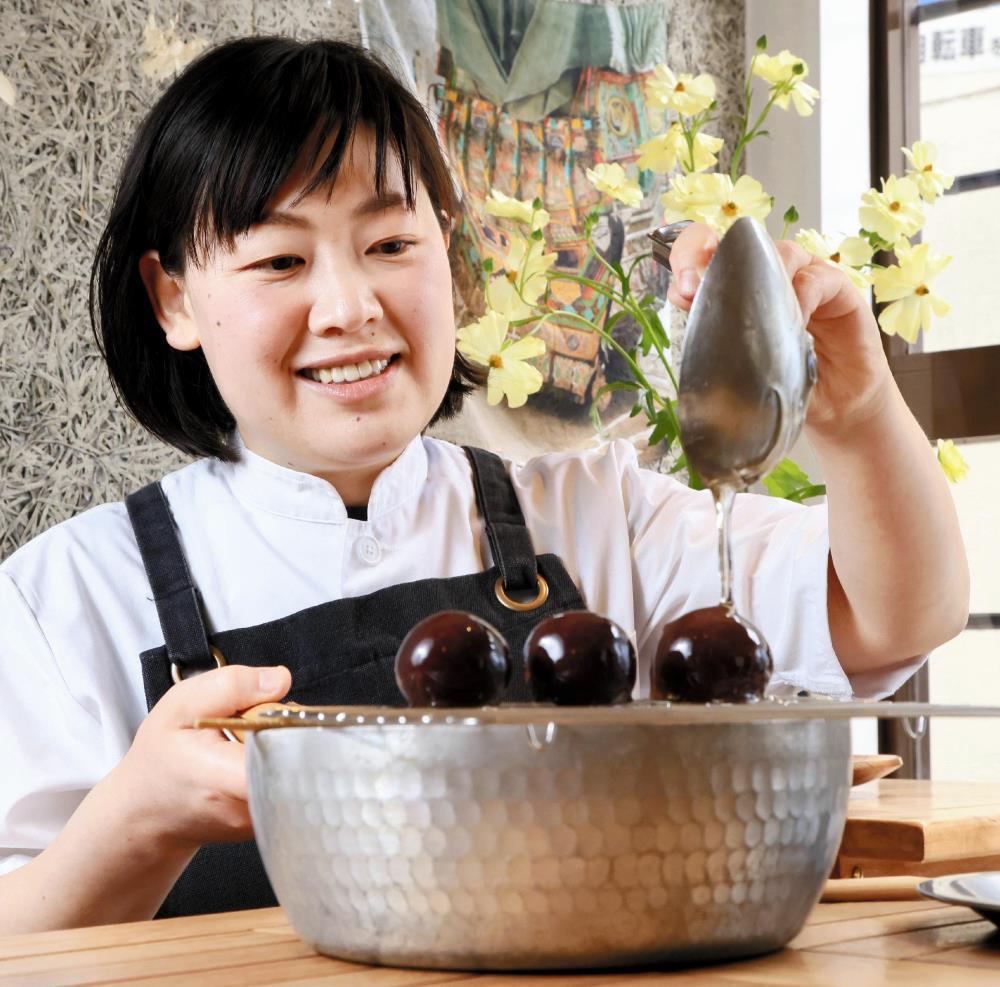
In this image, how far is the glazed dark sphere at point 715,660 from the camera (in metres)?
0.47

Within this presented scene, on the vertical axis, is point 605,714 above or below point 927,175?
below

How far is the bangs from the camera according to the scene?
1.02 meters

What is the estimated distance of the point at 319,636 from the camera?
1043mm

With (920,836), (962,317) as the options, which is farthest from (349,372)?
(962,317)

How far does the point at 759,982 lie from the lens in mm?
409

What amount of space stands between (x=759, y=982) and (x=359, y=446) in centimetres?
69

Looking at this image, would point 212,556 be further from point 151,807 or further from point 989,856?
point 989,856

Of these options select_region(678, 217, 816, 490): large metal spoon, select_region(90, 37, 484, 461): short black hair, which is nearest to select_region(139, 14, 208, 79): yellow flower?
select_region(90, 37, 484, 461): short black hair

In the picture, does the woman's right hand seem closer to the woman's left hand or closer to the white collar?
the woman's left hand

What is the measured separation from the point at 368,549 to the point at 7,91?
655 mm

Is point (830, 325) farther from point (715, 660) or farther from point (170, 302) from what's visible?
point (170, 302)

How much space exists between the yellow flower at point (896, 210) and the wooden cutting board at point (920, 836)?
1.68 ft

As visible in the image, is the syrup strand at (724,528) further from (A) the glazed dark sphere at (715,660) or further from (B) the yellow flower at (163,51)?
(B) the yellow flower at (163,51)

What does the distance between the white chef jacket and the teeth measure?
0.34ft
